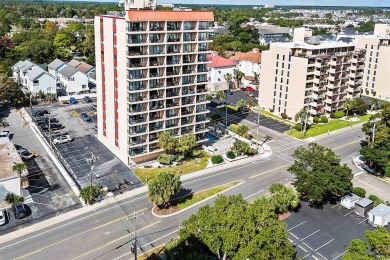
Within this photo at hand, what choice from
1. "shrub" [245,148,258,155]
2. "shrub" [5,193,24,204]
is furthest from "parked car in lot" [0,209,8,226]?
"shrub" [245,148,258,155]

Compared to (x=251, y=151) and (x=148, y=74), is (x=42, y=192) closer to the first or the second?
(x=148, y=74)

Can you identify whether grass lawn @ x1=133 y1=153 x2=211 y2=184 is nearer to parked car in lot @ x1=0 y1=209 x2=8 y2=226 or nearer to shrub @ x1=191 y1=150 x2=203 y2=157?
shrub @ x1=191 y1=150 x2=203 y2=157

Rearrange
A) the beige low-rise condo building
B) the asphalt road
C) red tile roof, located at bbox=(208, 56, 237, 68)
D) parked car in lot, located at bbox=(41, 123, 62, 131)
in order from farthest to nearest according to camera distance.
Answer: red tile roof, located at bbox=(208, 56, 237, 68) → the beige low-rise condo building → parked car in lot, located at bbox=(41, 123, 62, 131) → the asphalt road

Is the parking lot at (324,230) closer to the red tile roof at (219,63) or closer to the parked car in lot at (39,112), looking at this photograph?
the parked car in lot at (39,112)

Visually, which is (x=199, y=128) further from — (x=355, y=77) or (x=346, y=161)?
(x=355, y=77)

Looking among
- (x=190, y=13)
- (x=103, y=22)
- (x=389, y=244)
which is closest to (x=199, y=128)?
(x=190, y=13)

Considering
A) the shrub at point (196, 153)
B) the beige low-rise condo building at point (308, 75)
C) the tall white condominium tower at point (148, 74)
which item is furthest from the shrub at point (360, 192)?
the beige low-rise condo building at point (308, 75)
